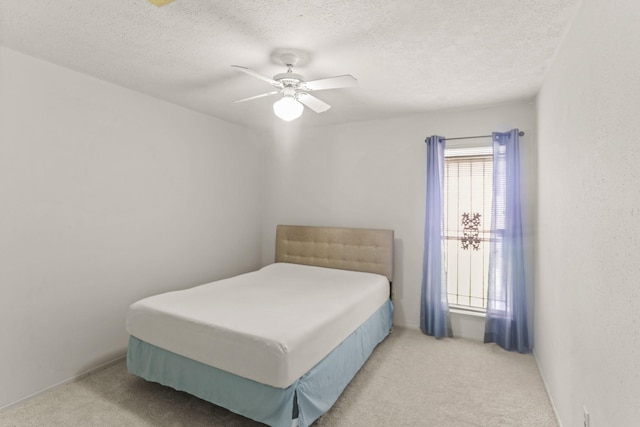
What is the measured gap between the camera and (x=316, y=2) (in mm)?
1754

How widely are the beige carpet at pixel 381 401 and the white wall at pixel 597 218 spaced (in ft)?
1.13

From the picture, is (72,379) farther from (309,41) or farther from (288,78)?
(309,41)

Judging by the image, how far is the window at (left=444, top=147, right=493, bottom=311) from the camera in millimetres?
3676

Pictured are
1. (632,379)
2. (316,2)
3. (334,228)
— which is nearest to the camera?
(632,379)

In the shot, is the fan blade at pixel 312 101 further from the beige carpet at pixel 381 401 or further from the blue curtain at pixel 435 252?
the beige carpet at pixel 381 401

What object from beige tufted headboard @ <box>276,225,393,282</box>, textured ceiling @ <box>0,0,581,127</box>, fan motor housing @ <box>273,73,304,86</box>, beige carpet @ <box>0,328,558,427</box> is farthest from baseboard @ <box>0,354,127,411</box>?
fan motor housing @ <box>273,73,304,86</box>

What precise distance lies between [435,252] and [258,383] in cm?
243

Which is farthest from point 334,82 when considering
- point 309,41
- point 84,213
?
point 84,213

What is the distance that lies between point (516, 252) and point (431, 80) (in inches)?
74.7

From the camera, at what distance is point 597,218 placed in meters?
1.50

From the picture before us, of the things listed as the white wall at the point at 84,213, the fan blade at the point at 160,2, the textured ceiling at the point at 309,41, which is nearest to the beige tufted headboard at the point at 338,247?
the white wall at the point at 84,213

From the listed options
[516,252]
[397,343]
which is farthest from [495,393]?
[516,252]

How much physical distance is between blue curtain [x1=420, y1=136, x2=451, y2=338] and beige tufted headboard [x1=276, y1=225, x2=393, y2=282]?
0.44 metres

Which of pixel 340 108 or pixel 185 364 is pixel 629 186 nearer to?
pixel 185 364
